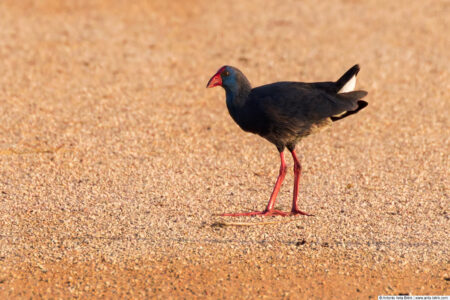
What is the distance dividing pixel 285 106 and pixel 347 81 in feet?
2.43

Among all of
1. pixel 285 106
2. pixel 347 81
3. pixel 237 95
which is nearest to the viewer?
pixel 285 106

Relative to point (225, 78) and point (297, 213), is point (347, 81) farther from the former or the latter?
point (297, 213)

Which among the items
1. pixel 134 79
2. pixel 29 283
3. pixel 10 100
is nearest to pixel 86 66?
pixel 134 79

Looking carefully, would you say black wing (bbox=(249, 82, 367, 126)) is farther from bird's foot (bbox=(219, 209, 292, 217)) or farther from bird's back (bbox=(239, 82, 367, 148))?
bird's foot (bbox=(219, 209, 292, 217))

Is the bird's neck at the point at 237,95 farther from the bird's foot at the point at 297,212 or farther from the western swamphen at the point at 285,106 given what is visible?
the bird's foot at the point at 297,212

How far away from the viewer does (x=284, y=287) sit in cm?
514

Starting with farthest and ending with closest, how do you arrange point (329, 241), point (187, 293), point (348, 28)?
1. point (348, 28)
2. point (329, 241)
3. point (187, 293)

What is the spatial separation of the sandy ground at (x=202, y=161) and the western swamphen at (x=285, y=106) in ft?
2.86

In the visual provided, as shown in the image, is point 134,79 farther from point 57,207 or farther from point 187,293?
point 187,293

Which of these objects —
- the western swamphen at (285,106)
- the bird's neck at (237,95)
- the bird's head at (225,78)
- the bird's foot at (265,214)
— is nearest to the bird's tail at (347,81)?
the western swamphen at (285,106)

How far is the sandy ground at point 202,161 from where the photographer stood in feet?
17.7

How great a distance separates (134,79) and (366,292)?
7210mm

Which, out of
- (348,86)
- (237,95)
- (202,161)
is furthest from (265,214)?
(202,161)

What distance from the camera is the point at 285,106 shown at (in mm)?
6250
